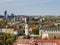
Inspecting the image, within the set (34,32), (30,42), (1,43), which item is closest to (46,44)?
(30,42)

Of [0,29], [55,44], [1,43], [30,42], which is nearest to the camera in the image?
[30,42]

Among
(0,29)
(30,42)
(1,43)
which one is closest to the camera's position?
(30,42)

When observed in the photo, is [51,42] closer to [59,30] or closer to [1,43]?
[1,43]

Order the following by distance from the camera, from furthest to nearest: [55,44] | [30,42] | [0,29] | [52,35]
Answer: [0,29] → [52,35] → [55,44] → [30,42]

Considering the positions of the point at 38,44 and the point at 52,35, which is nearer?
the point at 38,44

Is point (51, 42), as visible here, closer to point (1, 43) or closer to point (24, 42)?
point (24, 42)

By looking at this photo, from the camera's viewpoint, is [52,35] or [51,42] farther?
[52,35]

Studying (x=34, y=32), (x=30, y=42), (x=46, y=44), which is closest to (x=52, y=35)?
(x=34, y=32)

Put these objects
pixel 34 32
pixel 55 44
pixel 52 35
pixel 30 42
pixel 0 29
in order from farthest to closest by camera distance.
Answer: pixel 0 29, pixel 34 32, pixel 52 35, pixel 55 44, pixel 30 42

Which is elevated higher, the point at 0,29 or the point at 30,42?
the point at 30,42
